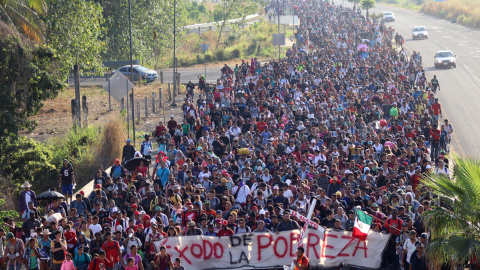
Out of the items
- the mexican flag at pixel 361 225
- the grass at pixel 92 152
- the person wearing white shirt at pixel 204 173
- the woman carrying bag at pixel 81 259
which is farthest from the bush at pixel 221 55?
the woman carrying bag at pixel 81 259

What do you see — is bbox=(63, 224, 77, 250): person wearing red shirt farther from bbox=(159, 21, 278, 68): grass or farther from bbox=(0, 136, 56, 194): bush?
bbox=(159, 21, 278, 68): grass

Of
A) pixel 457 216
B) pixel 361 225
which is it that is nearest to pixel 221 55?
pixel 361 225

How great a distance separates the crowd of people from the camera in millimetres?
12969

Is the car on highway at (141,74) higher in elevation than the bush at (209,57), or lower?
higher

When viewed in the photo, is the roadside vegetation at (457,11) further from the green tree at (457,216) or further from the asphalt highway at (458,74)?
the green tree at (457,216)

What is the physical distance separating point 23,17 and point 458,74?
92.8 feet

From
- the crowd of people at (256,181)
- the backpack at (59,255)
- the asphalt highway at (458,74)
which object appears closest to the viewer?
the backpack at (59,255)

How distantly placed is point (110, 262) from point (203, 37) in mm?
51244

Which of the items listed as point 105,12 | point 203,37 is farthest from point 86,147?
point 203,37

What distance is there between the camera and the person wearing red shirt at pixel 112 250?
12.4 metres

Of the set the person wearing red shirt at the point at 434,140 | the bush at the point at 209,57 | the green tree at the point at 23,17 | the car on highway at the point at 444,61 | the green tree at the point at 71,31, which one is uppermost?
the green tree at the point at 23,17

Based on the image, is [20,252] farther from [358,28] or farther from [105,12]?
[358,28]

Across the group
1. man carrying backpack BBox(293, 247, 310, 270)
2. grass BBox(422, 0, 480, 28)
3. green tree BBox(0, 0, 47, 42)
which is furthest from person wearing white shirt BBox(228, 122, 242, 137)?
grass BBox(422, 0, 480, 28)

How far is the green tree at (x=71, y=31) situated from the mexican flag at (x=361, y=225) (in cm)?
2005
